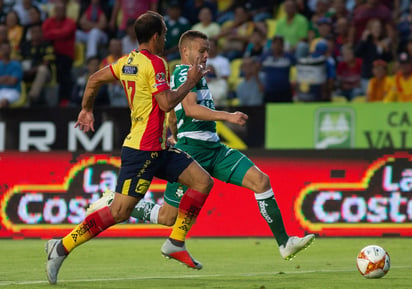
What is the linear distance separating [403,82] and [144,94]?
956 centimetres

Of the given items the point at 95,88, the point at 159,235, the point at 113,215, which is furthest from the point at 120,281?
the point at 159,235

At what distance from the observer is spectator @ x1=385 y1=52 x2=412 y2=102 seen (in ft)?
57.0

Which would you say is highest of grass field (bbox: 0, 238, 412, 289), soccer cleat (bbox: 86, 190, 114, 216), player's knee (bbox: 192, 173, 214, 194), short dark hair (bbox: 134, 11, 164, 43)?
short dark hair (bbox: 134, 11, 164, 43)

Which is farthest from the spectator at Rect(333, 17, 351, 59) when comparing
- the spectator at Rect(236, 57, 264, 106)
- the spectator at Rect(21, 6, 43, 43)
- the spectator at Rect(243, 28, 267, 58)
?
the spectator at Rect(21, 6, 43, 43)

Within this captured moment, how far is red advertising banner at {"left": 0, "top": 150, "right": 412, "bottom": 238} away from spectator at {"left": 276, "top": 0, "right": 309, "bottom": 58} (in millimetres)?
4949

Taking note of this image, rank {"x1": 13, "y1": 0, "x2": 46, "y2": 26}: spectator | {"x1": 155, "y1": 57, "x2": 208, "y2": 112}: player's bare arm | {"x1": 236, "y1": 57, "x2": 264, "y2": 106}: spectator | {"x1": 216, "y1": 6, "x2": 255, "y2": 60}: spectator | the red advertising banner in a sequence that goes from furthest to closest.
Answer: {"x1": 13, "y1": 0, "x2": 46, "y2": 26}: spectator < {"x1": 216, "y1": 6, "x2": 255, "y2": 60}: spectator < {"x1": 236, "y1": 57, "x2": 264, "y2": 106}: spectator < the red advertising banner < {"x1": 155, "y1": 57, "x2": 208, "y2": 112}: player's bare arm

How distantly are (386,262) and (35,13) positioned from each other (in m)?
13.6

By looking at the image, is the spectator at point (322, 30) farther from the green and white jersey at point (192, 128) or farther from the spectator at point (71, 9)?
the green and white jersey at point (192, 128)

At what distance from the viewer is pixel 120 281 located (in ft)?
30.0

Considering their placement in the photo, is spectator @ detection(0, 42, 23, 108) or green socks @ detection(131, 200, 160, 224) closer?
green socks @ detection(131, 200, 160, 224)

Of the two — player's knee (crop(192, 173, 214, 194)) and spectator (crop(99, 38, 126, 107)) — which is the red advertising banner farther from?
player's knee (crop(192, 173, 214, 194))

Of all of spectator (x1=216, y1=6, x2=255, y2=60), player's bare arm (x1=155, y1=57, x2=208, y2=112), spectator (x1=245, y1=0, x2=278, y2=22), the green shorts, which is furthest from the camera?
spectator (x1=245, y1=0, x2=278, y2=22)

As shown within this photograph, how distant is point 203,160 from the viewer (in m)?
10.1

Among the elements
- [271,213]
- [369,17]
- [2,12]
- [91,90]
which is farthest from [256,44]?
[91,90]
